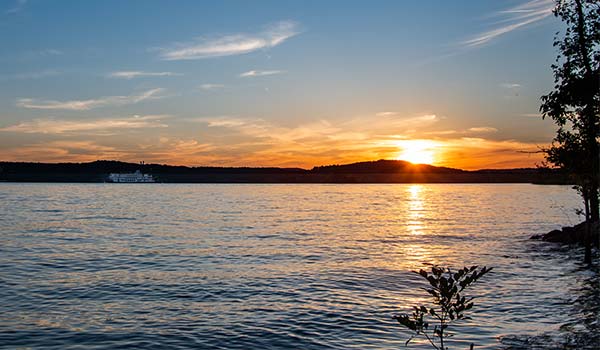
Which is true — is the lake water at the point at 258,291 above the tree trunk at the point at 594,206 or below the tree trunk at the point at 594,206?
below

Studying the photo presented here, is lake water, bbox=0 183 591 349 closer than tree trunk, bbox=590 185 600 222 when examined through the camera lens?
Yes

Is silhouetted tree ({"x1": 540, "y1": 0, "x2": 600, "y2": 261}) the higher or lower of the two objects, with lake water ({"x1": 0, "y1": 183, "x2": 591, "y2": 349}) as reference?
higher

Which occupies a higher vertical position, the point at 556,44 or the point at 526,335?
the point at 556,44

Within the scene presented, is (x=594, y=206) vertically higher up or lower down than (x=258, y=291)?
higher up

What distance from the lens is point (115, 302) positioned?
21.6 m

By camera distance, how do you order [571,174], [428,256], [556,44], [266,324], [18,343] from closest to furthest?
1. [18,343]
2. [266,324]
3. [571,174]
4. [556,44]
5. [428,256]

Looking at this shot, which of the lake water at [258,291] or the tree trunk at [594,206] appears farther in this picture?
the tree trunk at [594,206]

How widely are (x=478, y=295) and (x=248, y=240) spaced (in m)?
26.6

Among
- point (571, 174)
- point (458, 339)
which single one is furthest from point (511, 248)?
point (458, 339)

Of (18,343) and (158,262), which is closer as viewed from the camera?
(18,343)

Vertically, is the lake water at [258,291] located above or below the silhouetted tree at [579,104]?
below

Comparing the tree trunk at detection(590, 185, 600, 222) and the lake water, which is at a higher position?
the tree trunk at detection(590, 185, 600, 222)

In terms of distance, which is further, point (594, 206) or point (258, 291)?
point (594, 206)

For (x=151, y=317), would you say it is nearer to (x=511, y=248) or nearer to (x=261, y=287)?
(x=261, y=287)
